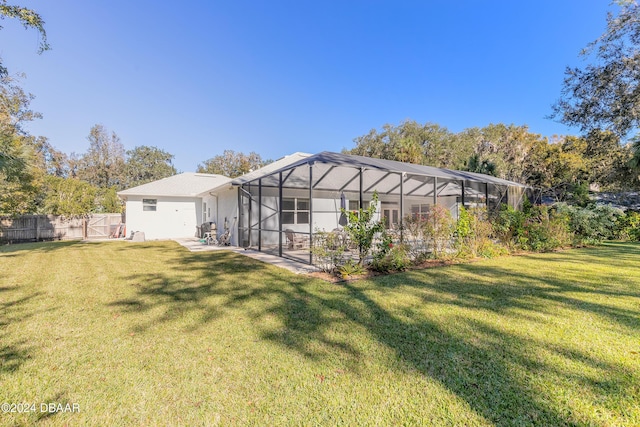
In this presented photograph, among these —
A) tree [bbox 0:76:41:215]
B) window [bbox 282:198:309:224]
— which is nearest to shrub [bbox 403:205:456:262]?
window [bbox 282:198:309:224]

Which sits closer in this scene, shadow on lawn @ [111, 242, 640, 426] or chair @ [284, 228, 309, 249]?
shadow on lawn @ [111, 242, 640, 426]

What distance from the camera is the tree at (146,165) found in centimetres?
3822

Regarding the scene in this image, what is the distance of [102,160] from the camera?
111 ft

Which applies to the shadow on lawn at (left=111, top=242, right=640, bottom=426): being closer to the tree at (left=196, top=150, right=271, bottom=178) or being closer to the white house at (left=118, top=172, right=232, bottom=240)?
the white house at (left=118, top=172, right=232, bottom=240)

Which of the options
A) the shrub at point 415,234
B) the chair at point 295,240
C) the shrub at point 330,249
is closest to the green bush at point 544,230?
the shrub at point 415,234

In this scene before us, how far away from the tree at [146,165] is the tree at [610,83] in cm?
4407

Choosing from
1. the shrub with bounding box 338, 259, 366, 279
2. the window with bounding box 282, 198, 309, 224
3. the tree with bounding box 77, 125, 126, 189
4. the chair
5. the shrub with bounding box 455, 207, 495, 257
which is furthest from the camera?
the tree with bounding box 77, 125, 126, 189

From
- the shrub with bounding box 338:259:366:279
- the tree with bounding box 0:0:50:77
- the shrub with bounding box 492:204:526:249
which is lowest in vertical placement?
the shrub with bounding box 338:259:366:279

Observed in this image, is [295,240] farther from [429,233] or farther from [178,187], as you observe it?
[178,187]

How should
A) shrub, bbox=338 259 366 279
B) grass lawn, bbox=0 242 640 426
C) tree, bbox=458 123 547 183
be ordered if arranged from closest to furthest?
1. grass lawn, bbox=0 242 640 426
2. shrub, bbox=338 259 366 279
3. tree, bbox=458 123 547 183

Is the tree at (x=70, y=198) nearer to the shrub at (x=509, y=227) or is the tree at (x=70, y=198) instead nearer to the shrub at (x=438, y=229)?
the shrub at (x=438, y=229)

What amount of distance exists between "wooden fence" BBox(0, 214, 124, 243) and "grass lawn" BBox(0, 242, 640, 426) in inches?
585

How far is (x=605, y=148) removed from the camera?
13.8 metres

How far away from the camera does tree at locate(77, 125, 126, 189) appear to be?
110 ft
